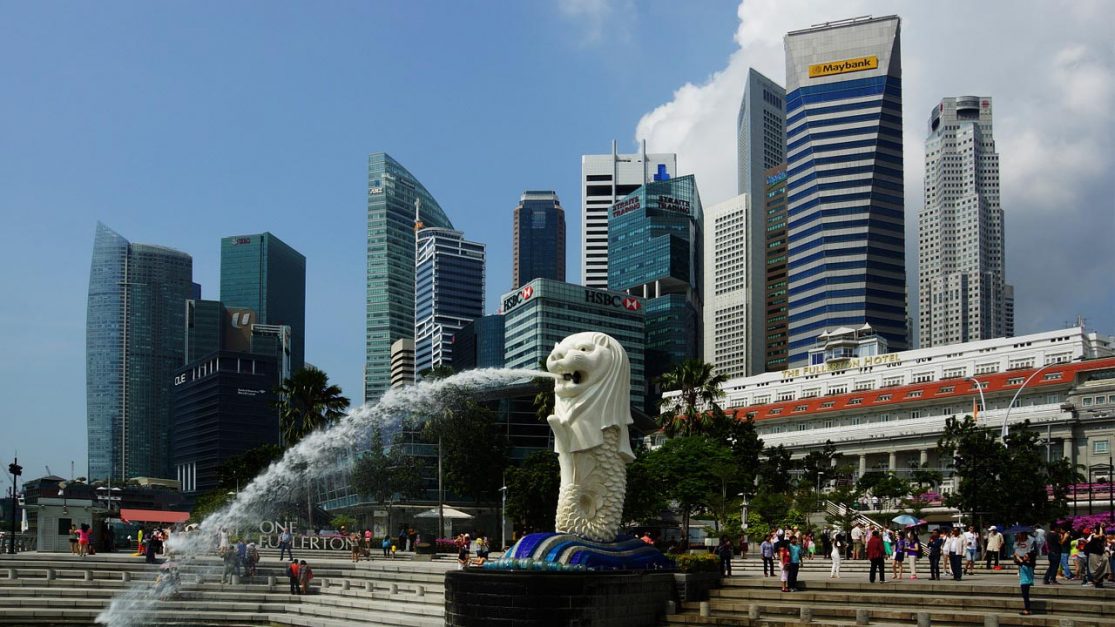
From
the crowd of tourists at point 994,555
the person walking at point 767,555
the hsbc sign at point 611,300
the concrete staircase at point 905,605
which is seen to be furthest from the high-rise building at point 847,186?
the concrete staircase at point 905,605

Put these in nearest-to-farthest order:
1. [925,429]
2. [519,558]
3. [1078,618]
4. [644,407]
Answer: [1078,618]
[519,558]
[925,429]
[644,407]

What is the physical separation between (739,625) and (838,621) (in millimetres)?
2181

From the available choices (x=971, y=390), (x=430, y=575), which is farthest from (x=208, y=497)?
(x=971, y=390)

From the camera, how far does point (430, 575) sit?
36.3 m

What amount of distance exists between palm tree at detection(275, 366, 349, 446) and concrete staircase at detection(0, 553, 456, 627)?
22.3 m

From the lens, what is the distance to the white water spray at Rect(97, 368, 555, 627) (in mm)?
34844

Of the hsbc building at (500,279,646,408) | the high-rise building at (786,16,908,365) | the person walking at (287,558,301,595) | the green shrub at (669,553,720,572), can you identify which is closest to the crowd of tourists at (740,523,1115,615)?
the green shrub at (669,553,720,572)

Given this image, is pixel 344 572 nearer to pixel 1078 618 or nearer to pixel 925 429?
pixel 1078 618

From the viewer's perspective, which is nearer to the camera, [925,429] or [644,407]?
[925,429]

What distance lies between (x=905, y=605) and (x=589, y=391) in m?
8.88

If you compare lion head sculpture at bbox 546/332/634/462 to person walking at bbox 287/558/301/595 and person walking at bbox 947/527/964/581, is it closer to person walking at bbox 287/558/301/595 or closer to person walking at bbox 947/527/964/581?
person walking at bbox 947/527/964/581

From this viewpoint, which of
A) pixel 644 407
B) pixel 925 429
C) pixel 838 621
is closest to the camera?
pixel 838 621

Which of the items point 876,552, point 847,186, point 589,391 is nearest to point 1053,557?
point 876,552

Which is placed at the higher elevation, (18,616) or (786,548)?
(786,548)
